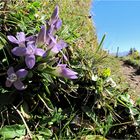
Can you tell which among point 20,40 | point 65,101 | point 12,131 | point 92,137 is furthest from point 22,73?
point 92,137

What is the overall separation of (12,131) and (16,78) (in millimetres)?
283

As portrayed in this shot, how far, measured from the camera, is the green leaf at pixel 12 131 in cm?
197

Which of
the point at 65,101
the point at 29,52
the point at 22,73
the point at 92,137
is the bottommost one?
the point at 92,137

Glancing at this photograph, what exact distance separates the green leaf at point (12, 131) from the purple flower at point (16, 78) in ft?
0.69

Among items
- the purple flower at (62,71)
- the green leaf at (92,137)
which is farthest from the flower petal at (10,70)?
the green leaf at (92,137)

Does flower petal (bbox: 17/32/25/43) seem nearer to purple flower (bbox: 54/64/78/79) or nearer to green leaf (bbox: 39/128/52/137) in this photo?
purple flower (bbox: 54/64/78/79)

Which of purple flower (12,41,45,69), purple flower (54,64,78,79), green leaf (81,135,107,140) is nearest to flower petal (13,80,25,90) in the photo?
purple flower (12,41,45,69)

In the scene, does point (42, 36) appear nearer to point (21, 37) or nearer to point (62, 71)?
point (21, 37)

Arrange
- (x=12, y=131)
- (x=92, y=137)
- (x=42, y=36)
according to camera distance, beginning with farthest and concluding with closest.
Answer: (x=92, y=137), (x=42, y=36), (x=12, y=131)

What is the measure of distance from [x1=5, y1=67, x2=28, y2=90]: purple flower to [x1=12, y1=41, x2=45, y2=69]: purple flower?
0.17 feet

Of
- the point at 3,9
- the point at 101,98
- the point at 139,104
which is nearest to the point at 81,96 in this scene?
the point at 101,98

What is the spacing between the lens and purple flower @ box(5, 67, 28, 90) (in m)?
2.07

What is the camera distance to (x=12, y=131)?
6.57 ft

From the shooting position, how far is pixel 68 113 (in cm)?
234
